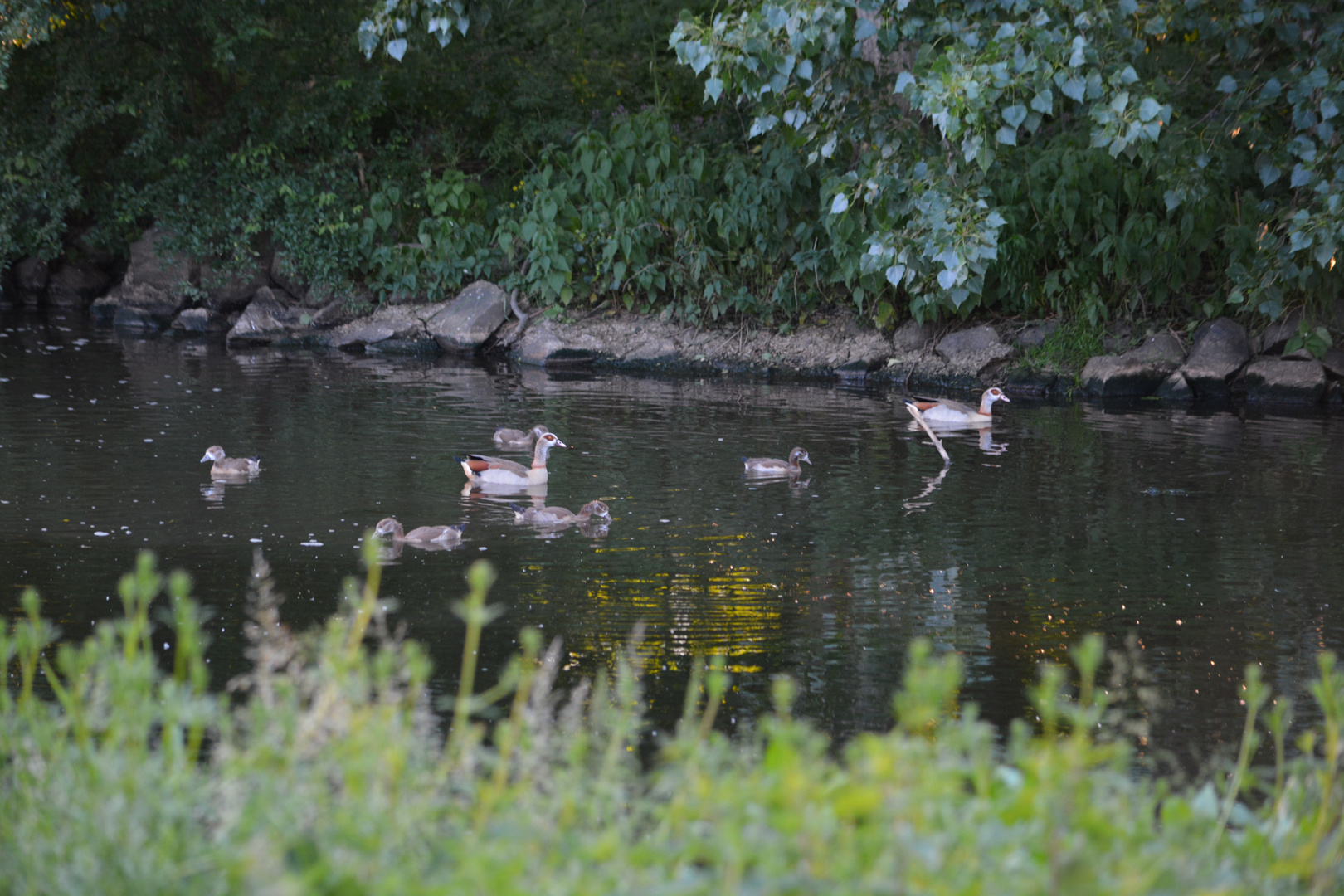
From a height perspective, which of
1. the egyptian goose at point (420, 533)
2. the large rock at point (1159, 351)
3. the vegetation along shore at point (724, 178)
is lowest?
the egyptian goose at point (420, 533)

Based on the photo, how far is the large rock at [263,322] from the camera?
73.2ft

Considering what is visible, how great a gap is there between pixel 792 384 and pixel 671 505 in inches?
343

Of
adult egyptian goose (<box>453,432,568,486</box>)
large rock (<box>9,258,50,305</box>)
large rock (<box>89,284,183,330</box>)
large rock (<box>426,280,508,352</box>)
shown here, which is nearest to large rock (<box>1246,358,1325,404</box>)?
adult egyptian goose (<box>453,432,568,486</box>)

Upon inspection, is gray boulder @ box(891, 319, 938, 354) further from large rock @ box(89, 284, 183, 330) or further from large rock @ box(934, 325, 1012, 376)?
large rock @ box(89, 284, 183, 330)

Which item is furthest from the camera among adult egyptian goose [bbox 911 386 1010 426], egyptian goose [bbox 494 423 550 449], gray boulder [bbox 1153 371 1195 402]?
gray boulder [bbox 1153 371 1195 402]

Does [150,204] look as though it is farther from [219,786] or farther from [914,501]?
[219,786]

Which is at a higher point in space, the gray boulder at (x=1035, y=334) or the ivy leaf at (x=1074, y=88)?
the ivy leaf at (x=1074, y=88)

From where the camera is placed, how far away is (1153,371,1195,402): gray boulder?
1797 cm

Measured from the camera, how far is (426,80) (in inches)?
965

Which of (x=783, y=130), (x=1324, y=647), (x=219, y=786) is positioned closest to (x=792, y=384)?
(x=783, y=130)

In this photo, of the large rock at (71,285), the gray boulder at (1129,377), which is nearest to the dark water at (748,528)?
the gray boulder at (1129,377)

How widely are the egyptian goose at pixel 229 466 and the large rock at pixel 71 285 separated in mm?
17134

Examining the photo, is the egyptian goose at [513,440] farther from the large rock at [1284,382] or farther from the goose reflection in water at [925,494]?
the large rock at [1284,382]

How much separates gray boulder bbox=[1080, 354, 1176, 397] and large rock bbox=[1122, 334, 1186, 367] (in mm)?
60
